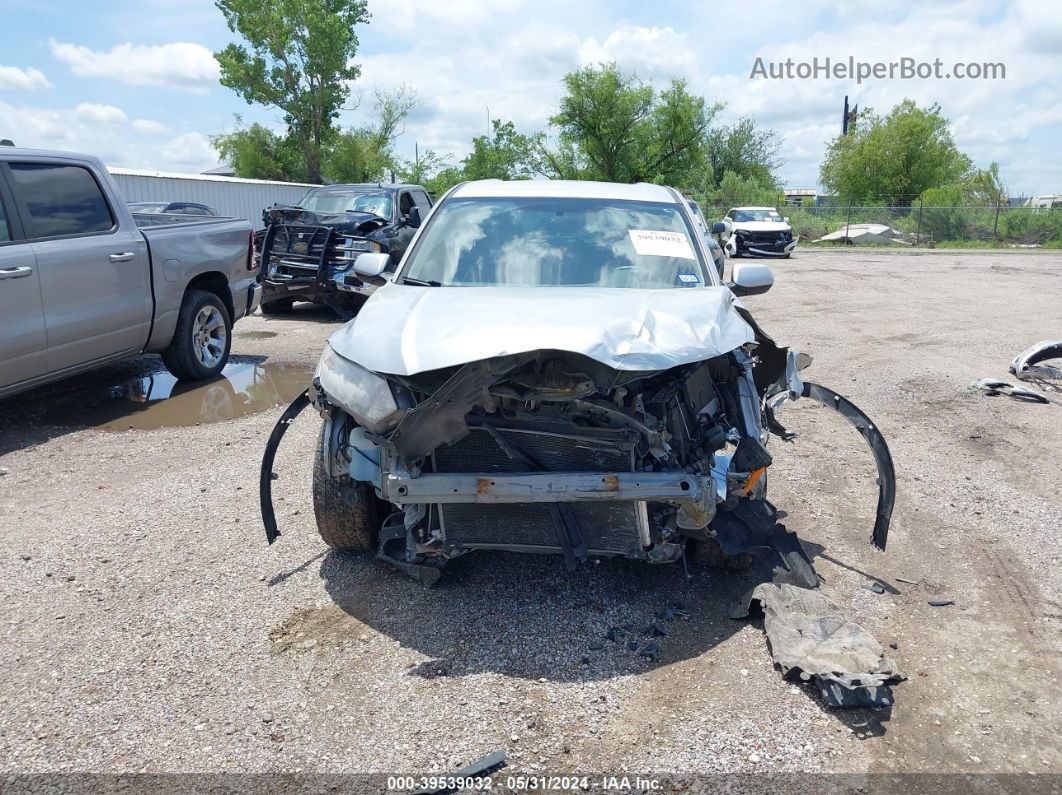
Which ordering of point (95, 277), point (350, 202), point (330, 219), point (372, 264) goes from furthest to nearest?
point (350, 202) → point (330, 219) → point (95, 277) → point (372, 264)

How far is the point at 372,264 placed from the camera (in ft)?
17.3

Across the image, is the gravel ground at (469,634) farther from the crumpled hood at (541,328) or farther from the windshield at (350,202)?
the windshield at (350,202)

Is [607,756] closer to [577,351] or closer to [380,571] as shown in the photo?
[577,351]

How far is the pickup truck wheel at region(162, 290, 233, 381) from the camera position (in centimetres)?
800

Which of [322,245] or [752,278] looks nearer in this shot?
[752,278]

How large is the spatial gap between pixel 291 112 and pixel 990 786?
47797 mm

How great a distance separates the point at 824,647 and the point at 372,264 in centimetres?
341

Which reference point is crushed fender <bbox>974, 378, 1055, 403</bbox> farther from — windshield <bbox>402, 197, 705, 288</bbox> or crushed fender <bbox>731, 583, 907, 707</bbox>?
crushed fender <bbox>731, 583, 907, 707</bbox>

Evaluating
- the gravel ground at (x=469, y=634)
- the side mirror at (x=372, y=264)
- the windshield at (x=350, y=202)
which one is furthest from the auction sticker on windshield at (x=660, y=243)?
the windshield at (x=350, y=202)

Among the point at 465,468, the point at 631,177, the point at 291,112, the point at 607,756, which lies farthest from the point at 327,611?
the point at 631,177

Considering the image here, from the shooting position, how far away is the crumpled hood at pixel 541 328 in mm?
3387

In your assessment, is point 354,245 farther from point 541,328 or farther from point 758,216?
point 758,216

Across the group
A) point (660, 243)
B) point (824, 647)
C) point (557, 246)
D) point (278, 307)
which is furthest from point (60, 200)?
point (278, 307)

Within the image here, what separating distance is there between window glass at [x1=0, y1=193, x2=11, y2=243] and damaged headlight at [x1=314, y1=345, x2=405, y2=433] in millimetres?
3681
